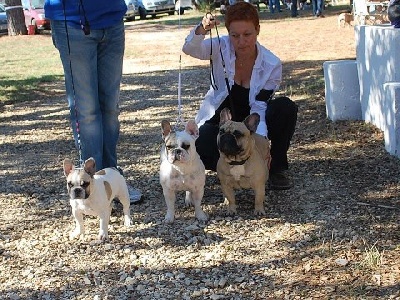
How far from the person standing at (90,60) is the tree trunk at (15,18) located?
19.8 metres

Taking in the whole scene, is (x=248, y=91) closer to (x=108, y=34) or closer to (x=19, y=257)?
(x=108, y=34)

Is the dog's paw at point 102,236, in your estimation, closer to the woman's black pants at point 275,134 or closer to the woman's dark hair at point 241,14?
the woman's black pants at point 275,134

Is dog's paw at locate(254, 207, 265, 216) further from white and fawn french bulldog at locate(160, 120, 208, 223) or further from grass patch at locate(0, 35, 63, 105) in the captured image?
grass patch at locate(0, 35, 63, 105)

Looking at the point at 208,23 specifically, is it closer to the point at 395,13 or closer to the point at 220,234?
the point at 220,234

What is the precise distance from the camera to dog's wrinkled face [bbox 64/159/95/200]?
12.8 feet

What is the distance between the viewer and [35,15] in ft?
87.1

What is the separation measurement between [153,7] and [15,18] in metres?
9.32

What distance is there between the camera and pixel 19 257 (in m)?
3.97

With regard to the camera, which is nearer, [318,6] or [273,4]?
[318,6]

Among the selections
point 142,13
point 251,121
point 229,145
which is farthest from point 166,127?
point 142,13

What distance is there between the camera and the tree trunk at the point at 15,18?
23047mm

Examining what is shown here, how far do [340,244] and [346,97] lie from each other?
137 inches

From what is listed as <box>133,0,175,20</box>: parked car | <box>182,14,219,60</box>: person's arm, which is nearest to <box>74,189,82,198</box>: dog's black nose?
<box>182,14,219,60</box>: person's arm

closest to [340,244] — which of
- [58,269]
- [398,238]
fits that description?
[398,238]
